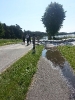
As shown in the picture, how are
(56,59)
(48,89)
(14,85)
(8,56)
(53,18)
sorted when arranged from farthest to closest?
(53,18), (8,56), (56,59), (14,85), (48,89)

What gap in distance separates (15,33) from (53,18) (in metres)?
63.3

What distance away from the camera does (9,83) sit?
10.9m

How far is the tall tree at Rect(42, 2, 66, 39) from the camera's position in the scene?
85438mm

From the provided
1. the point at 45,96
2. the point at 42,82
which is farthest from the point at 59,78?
the point at 45,96

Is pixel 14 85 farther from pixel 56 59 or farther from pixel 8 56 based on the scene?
pixel 8 56

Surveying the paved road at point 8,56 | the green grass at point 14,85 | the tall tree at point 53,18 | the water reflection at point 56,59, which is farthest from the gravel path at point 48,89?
the tall tree at point 53,18

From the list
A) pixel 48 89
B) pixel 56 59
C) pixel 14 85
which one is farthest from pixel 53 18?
pixel 48 89

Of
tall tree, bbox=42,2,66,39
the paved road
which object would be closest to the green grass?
the paved road

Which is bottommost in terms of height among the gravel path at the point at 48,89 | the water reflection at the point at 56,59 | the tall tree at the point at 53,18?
the water reflection at the point at 56,59

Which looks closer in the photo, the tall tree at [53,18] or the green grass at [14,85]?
the green grass at [14,85]

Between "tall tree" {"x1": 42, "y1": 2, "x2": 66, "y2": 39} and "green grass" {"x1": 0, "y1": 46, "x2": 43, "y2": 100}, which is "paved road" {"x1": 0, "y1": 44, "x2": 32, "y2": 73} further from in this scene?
"tall tree" {"x1": 42, "y1": 2, "x2": 66, "y2": 39}

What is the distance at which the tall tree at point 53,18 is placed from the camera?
85438 millimetres

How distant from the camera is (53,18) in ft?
281

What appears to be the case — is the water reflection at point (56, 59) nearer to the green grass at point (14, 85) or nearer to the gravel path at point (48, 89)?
the gravel path at point (48, 89)
